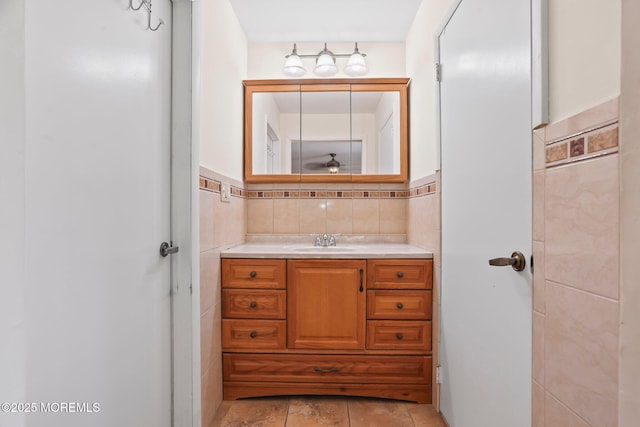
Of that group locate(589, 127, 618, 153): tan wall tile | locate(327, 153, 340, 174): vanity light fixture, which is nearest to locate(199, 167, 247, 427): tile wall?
locate(327, 153, 340, 174): vanity light fixture

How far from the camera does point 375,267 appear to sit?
1.92 metres

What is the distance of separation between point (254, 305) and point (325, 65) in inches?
68.4

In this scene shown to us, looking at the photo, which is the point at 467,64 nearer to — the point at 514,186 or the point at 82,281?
the point at 514,186

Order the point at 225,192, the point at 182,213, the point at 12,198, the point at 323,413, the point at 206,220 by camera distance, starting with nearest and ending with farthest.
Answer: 1. the point at 12,198
2. the point at 182,213
3. the point at 206,220
4. the point at 323,413
5. the point at 225,192

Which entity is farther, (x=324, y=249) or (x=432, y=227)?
(x=324, y=249)

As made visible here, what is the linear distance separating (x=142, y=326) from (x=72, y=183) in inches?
24.0

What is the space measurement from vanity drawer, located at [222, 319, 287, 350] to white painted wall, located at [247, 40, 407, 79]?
5.82ft

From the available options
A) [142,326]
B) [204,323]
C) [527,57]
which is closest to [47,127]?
[142,326]

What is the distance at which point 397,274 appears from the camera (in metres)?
1.91

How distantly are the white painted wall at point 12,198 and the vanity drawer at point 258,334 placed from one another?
4.06 ft

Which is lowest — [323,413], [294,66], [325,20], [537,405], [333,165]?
[323,413]

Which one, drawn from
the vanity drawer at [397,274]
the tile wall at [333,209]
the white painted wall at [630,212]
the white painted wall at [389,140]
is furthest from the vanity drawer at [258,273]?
the white painted wall at [630,212]

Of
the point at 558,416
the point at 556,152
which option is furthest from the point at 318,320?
the point at 556,152

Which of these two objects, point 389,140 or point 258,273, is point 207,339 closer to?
point 258,273
